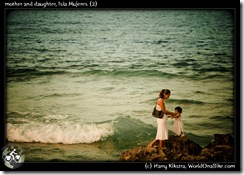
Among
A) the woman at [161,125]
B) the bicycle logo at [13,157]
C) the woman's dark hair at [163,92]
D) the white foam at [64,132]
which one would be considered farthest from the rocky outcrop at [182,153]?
the bicycle logo at [13,157]

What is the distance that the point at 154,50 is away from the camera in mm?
6055

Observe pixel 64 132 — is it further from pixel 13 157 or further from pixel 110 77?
pixel 110 77

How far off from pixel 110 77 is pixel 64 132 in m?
1.07

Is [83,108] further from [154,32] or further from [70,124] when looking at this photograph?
[154,32]

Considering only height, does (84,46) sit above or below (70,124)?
above

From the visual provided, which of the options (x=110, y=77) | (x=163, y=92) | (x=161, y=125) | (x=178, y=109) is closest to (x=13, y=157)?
(x=110, y=77)

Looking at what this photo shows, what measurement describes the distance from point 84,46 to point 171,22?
137 centimetres

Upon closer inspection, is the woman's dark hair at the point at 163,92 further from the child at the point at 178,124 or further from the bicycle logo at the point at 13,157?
the bicycle logo at the point at 13,157

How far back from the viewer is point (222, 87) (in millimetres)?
5938

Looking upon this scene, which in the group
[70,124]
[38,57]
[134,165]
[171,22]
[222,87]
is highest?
[171,22]

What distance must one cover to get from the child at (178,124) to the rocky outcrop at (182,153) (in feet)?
0.29

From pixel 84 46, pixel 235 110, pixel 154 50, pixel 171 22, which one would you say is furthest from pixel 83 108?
pixel 235 110

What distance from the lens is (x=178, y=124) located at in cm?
588

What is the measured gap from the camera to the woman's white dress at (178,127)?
5871mm
